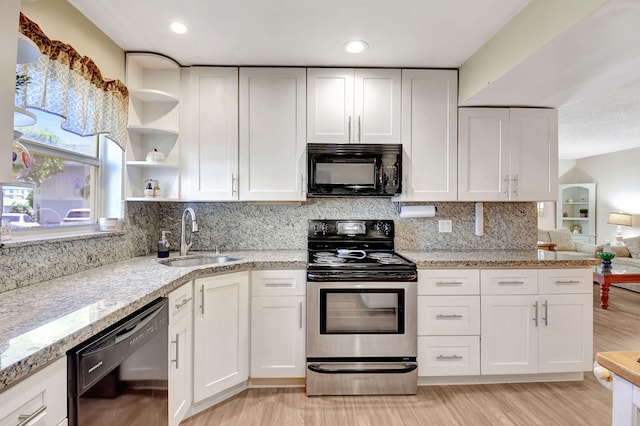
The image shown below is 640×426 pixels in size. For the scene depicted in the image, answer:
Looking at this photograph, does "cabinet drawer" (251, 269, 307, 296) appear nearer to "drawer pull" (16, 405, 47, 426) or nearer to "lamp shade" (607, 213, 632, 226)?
"drawer pull" (16, 405, 47, 426)

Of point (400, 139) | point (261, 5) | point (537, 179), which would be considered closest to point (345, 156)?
point (400, 139)

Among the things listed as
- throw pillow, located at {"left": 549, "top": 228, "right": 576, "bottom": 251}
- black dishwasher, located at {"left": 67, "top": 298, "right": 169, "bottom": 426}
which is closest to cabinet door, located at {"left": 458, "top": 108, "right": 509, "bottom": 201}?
black dishwasher, located at {"left": 67, "top": 298, "right": 169, "bottom": 426}

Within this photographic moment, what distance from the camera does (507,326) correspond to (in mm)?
2219

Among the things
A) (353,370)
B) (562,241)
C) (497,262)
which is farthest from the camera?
(562,241)

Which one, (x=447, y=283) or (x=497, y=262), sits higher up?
(x=497, y=262)

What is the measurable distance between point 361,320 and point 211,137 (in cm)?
174

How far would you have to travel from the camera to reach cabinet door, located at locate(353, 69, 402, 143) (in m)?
2.47

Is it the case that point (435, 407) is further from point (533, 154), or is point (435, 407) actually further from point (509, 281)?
point (533, 154)

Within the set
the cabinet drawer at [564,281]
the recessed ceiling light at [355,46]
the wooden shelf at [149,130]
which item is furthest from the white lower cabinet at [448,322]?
the wooden shelf at [149,130]

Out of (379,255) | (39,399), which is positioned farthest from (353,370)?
(39,399)

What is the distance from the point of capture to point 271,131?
8.06 ft

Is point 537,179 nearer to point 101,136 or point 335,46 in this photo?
point 335,46

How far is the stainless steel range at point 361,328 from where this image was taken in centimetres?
211

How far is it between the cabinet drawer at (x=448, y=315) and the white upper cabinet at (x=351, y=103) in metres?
1.25
